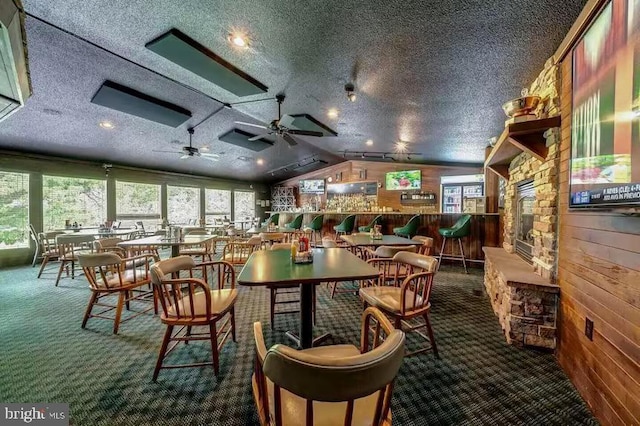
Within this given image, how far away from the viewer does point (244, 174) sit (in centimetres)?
1052

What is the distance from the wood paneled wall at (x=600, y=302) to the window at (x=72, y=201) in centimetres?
886

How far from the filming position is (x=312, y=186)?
11.2 meters

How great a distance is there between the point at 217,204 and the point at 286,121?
7.25 metres

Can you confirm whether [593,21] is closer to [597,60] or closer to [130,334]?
[597,60]

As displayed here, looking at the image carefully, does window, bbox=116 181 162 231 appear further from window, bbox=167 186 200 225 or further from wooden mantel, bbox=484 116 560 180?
wooden mantel, bbox=484 116 560 180

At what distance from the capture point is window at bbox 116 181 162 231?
7457mm

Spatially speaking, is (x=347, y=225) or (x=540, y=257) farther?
(x=347, y=225)

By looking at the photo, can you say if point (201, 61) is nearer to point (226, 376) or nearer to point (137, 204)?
point (226, 376)

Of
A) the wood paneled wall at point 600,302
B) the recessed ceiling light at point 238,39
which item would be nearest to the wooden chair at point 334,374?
the wood paneled wall at point 600,302

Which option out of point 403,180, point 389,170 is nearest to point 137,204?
point 389,170

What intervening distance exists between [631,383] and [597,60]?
174 cm

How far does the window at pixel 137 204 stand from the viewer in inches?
294

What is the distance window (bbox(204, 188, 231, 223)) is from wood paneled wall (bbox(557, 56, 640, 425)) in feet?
32.7

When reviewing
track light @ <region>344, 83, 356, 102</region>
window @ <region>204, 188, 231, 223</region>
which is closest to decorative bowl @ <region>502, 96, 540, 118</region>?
track light @ <region>344, 83, 356, 102</region>
